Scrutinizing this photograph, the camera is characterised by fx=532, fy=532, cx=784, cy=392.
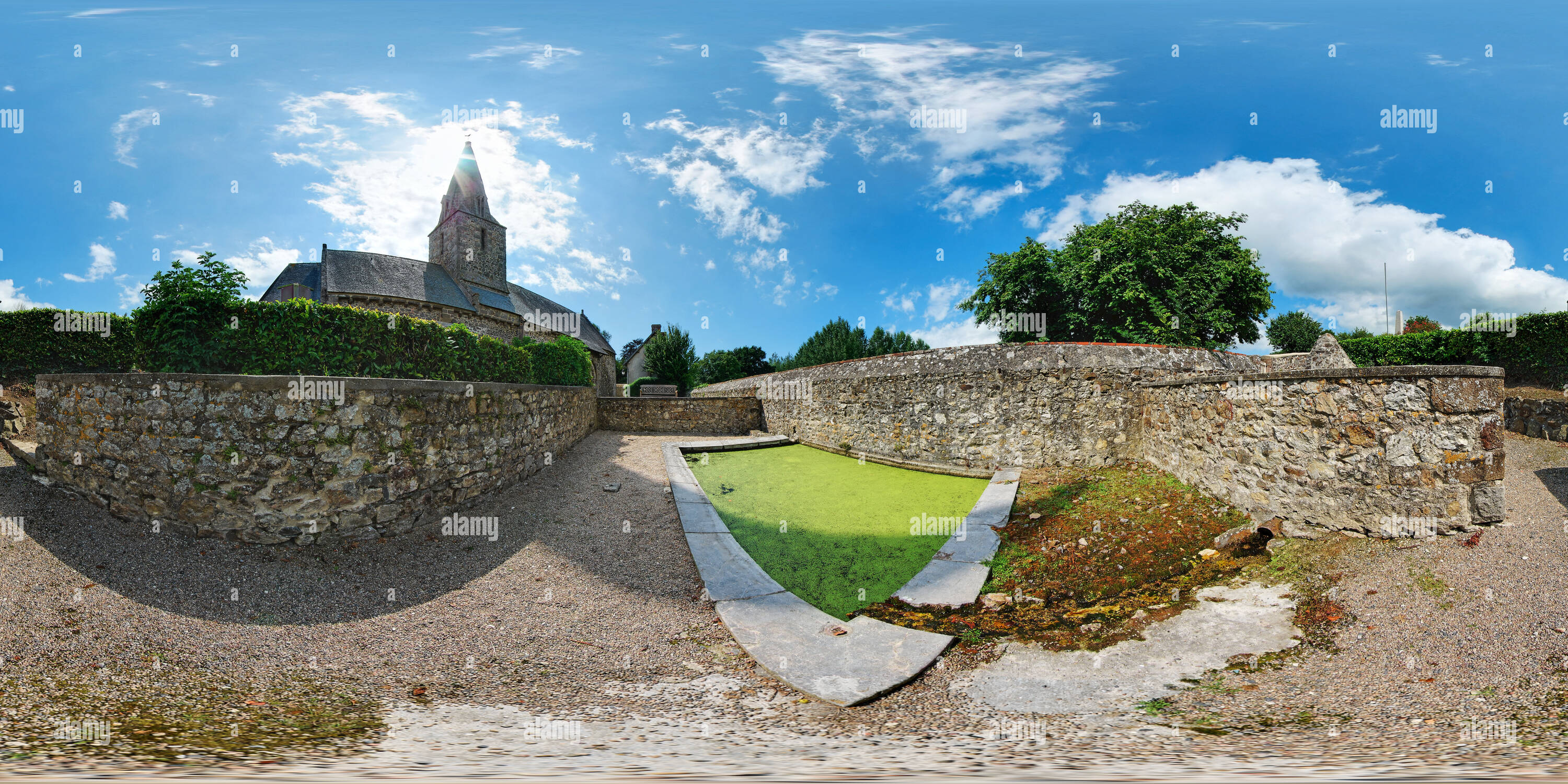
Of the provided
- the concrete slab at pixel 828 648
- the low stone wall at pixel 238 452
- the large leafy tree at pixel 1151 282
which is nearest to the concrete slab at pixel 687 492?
the concrete slab at pixel 828 648

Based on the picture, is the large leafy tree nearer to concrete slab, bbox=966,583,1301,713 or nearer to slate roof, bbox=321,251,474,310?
concrete slab, bbox=966,583,1301,713

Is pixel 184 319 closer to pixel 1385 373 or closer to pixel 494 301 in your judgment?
pixel 1385 373

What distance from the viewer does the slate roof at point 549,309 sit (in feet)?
130

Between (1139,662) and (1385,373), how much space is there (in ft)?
12.9

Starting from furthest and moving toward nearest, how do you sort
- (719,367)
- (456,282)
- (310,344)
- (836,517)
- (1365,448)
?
(719,367) → (456,282) → (836,517) → (310,344) → (1365,448)

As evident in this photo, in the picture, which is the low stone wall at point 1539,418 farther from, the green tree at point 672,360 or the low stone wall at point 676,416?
the green tree at point 672,360

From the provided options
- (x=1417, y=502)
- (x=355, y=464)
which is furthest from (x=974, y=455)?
(x=355, y=464)

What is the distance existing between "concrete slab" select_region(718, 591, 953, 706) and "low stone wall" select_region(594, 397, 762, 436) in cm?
1178

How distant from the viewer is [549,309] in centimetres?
4319

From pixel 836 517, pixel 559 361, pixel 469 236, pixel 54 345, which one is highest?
pixel 469 236

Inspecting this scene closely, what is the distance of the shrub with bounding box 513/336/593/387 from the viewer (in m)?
10.6

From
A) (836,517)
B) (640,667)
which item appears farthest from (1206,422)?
(640,667)

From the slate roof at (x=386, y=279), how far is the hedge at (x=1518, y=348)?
121 ft

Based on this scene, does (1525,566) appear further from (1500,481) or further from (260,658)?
(260,658)
